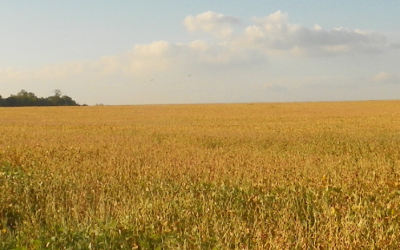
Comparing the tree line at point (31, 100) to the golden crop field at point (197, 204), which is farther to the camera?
the tree line at point (31, 100)

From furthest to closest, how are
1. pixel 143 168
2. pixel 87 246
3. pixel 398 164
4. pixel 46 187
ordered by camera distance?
pixel 398 164 < pixel 143 168 < pixel 46 187 < pixel 87 246

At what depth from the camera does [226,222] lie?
543cm

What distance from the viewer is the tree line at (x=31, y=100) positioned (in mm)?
86062

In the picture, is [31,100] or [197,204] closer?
[197,204]

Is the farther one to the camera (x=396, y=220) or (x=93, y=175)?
(x=93, y=175)

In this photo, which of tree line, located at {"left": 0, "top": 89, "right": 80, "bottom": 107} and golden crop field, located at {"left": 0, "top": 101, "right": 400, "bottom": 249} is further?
tree line, located at {"left": 0, "top": 89, "right": 80, "bottom": 107}

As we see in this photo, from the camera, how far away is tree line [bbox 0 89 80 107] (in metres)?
86.1

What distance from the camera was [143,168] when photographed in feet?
30.5

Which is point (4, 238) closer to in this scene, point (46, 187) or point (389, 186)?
point (46, 187)

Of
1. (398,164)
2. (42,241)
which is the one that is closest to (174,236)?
(42,241)

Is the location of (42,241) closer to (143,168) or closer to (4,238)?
(4,238)

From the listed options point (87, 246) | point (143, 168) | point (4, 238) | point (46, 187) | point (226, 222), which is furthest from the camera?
point (143, 168)

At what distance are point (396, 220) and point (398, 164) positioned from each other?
17.0 feet

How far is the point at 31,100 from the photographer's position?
90.0 metres
